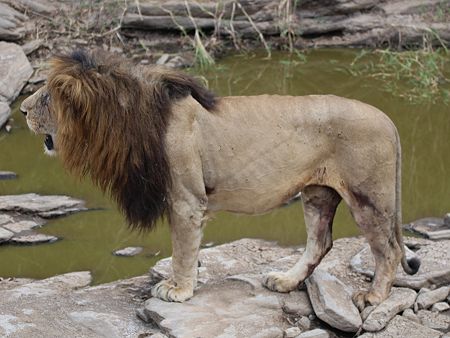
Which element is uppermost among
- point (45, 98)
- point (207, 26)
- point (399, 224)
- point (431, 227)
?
point (45, 98)

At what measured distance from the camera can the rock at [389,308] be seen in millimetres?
4812

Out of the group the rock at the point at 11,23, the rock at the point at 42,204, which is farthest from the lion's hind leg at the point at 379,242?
the rock at the point at 11,23

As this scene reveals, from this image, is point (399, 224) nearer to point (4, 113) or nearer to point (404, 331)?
point (404, 331)

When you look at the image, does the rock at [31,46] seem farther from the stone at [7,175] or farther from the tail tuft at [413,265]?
the tail tuft at [413,265]

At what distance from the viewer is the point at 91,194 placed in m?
7.72

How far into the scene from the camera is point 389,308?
4906 mm

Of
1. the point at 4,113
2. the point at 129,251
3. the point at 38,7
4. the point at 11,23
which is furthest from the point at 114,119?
the point at 38,7

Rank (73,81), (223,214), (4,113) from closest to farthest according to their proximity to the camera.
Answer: (73,81), (223,214), (4,113)

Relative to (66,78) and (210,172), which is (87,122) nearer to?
(66,78)

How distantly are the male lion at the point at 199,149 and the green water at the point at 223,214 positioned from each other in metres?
1.70

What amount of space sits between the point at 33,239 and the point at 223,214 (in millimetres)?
1501

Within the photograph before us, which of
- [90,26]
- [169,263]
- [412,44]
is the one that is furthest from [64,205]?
[412,44]

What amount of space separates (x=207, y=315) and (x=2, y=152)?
4.46 m

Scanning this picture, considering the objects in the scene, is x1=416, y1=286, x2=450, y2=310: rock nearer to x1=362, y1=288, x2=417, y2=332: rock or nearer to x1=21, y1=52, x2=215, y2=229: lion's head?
x1=362, y1=288, x2=417, y2=332: rock
